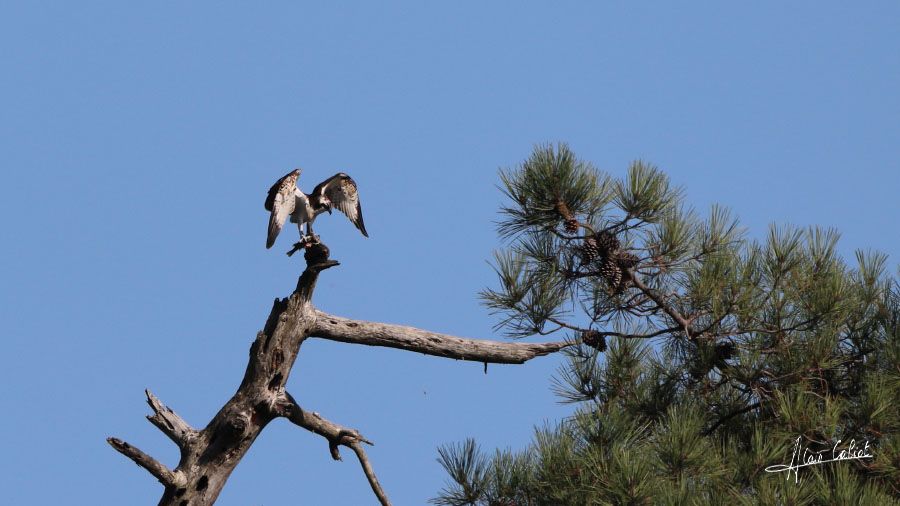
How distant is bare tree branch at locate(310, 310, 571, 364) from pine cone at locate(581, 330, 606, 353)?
14 centimetres

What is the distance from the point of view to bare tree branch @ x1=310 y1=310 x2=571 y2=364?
482 centimetres

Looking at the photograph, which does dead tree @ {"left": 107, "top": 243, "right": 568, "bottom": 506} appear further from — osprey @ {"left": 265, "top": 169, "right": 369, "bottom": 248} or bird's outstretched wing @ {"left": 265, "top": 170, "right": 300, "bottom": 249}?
bird's outstretched wing @ {"left": 265, "top": 170, "right": 300, "bottom": 249}

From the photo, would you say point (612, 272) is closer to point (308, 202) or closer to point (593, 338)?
point (593, 338)

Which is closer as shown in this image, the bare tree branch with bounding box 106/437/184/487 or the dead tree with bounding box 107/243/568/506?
the bare tree branch with bounding box 106/437/184/487

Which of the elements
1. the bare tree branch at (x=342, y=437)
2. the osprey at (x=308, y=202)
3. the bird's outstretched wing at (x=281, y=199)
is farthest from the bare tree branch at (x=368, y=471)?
the bird's outstretched wing at (x=281, y=199)

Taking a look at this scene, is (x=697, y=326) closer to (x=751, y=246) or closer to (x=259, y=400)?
(x=751, y=246)

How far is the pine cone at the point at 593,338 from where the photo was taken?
4762 millimetres

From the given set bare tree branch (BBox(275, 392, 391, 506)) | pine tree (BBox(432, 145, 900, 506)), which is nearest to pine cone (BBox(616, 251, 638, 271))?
pine tree (BBox(432, 145, 900, 506))

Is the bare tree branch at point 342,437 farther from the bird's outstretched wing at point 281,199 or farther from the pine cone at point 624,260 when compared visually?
the pine cone at point 624,260

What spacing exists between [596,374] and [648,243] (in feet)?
2.10

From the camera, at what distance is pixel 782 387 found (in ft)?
14.7

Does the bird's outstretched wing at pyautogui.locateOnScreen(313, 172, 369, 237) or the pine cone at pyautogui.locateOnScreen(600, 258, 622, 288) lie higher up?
the bird's outstretched wing at pyautogui.locateOnScreen(313, 172, 369, 237)

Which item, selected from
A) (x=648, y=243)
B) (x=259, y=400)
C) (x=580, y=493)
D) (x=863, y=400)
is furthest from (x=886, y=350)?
(x=259, y=400)

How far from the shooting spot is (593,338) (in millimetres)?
4758
